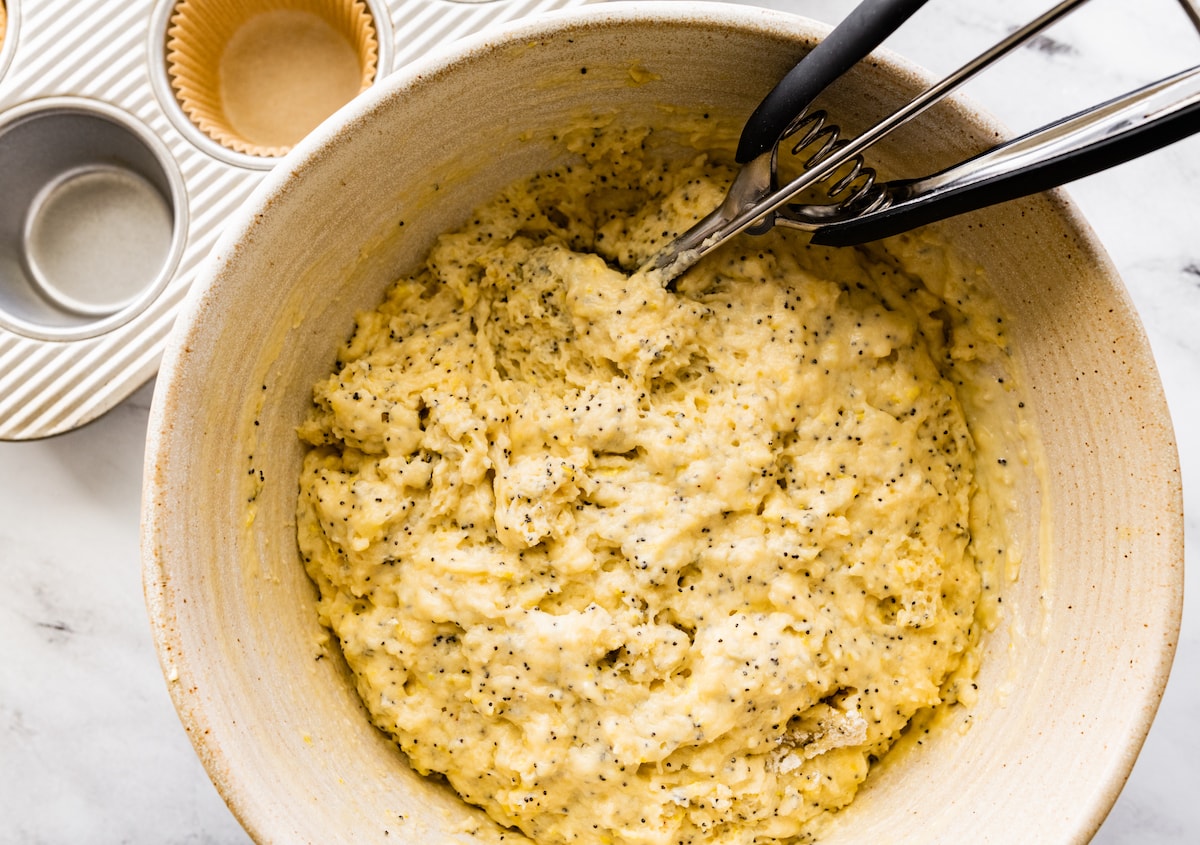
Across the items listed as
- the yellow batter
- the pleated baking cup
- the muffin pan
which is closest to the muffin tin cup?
the muffin pan

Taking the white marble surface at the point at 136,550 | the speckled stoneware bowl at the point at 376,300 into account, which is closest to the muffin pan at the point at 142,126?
the white marble surface at the point at 136,550

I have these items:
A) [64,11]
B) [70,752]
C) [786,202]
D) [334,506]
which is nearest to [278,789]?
[334,506]

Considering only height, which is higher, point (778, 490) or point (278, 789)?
point (778, 490)

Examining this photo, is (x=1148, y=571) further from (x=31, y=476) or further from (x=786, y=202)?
(x=31, y=476)

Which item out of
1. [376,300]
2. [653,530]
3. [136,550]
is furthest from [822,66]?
[136,550]

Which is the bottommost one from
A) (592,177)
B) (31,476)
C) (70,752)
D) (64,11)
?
(70,752)

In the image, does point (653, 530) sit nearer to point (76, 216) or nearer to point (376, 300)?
point (376, 300)
